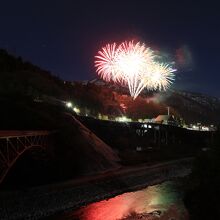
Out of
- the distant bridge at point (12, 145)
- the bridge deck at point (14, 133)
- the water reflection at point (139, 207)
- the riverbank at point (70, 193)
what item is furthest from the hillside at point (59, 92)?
the water reflection at point (139, 207)

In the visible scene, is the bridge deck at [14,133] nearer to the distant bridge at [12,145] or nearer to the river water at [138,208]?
the distant bridge at [12,145]

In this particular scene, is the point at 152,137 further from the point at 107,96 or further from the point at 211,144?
the point at 211,144

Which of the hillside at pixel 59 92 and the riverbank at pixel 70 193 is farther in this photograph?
the hillside at pixel 59 92

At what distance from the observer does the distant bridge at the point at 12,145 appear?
43.8 meters

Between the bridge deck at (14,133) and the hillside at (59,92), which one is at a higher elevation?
the hillside at (59,92)

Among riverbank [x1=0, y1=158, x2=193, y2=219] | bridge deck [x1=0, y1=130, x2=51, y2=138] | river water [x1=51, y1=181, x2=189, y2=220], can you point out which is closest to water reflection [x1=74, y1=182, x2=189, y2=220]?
river water [x1=51, y1=181, x2=189, y2=220]

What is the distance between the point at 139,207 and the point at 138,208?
1.62 feet

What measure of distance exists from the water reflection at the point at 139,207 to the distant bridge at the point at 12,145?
9406mm

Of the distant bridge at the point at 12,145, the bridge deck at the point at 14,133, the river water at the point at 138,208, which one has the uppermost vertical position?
the bridge deck at the point at 14,133

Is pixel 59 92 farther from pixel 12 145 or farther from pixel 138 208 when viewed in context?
pixel 138 208

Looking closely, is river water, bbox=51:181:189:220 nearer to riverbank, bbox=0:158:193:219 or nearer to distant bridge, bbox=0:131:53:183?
riverbank, bbox=0:158:193:219

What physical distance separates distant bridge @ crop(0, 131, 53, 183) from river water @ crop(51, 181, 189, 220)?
27.9 ft

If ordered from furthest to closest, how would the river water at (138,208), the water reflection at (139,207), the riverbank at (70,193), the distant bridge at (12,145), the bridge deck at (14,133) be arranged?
the distant bridge at (12,145) → the bridge deck at (14,133) → the water reflection at (139,207) → the river water at (138,208) → the riverbank at (70,193)

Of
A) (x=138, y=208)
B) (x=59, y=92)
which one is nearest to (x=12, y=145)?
(x=138, y=208)
